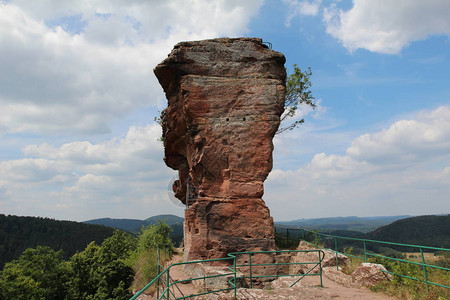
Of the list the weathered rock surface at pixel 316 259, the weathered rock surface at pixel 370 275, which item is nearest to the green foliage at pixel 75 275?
the weathered rock surface at pixel 316 259

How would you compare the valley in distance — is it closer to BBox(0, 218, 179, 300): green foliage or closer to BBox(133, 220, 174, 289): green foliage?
BBox(0, 218, 179, 300): green foliage

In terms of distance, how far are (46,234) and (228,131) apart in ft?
321

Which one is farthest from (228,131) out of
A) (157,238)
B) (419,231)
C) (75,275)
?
(419,231)

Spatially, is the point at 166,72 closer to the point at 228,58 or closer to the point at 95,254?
the point at 228,58

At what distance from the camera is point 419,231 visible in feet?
251

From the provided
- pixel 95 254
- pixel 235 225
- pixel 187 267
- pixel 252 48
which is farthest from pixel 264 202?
pixel 95 254

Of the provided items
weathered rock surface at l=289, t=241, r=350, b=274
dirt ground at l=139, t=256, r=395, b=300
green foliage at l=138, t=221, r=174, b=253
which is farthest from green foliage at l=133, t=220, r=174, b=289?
weathered rock surface at l=289, t=241, r=350, b=274

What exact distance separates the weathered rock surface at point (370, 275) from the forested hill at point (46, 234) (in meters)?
86.0

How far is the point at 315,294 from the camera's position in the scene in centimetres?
822

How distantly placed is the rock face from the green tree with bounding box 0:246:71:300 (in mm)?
22491

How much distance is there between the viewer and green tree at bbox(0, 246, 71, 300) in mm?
26562

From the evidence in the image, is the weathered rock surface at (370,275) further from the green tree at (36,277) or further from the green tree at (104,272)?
the green tree at (36,277)

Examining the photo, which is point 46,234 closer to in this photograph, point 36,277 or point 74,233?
point 74,233

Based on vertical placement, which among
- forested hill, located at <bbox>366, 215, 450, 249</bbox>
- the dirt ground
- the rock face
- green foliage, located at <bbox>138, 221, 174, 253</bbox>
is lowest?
forested hill, located at <bbox>366, 215, 450, 249</bbox>
